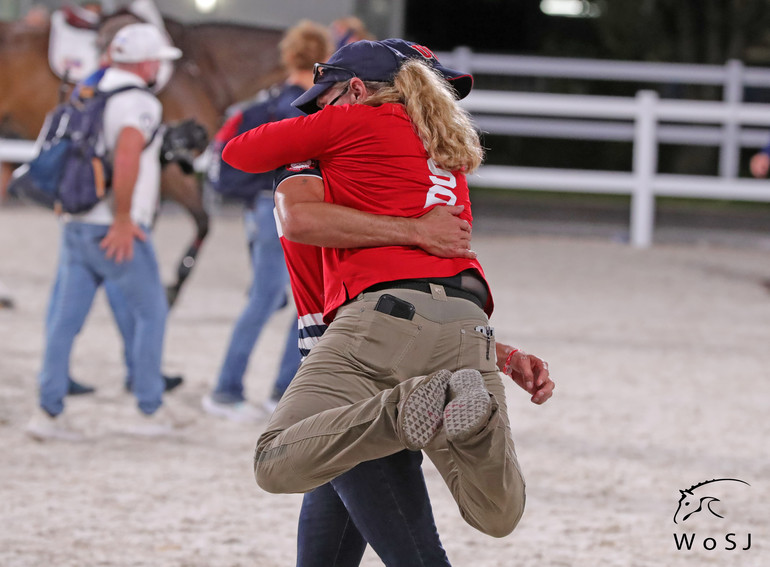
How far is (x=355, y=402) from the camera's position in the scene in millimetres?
2492

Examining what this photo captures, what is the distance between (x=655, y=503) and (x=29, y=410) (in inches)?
121

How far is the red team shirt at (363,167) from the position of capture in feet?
8.59

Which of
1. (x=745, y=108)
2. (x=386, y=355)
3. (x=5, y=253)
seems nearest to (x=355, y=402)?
(x=386, y=355)

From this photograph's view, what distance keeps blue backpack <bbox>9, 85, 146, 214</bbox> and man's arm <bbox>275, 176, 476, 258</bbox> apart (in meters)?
2.43

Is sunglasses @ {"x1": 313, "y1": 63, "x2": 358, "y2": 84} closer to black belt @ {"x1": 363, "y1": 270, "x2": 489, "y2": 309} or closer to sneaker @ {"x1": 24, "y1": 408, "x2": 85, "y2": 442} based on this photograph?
black belt @ {"x1": 363, "y1": 270, "x2": 489, "y2": 309}

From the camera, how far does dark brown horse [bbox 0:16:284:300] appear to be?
9906 mm

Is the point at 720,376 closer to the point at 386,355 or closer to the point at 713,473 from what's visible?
the point at 713,473

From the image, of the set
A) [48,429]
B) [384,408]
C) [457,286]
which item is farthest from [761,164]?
[384,408]

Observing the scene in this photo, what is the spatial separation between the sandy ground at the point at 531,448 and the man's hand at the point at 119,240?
87 cm

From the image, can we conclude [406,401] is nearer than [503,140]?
Yes

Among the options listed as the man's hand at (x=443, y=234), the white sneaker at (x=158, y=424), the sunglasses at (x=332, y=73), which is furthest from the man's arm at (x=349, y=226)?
the white sneaker at (x=158, y=424)

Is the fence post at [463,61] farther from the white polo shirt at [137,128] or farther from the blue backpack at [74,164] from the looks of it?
the blue backpack at [74,164]

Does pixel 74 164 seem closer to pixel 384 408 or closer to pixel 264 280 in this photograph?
pixel 264 280

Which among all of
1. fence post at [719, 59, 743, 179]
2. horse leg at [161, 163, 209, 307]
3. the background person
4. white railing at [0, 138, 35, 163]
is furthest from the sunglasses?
fence post at [719, 59, 743, 179]
